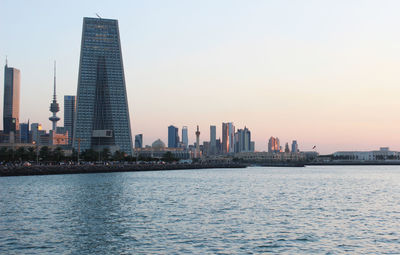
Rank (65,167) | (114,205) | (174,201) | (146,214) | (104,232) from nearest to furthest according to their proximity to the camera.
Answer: (104,232)
(146,214)
(114,205)
(174,201)
(65,167)

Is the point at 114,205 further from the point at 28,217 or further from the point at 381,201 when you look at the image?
the point at 381,201

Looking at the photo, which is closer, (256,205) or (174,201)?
(256,205)

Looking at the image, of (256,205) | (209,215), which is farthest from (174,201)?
(209,215)

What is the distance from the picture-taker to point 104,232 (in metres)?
43.7

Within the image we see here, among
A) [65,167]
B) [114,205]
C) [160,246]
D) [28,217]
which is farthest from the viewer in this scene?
[65,167]

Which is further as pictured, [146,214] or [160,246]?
[146,214]

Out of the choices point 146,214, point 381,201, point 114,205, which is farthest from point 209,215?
point 381,201

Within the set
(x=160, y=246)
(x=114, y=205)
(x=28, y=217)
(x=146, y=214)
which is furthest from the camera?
(x=114, y=205)

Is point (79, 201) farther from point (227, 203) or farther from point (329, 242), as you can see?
point (329, 242)

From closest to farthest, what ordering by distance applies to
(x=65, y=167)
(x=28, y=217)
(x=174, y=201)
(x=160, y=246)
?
(x=160, y=246) < (x=28, y=217) < (x=174, y=201) < (x=65, y=167)

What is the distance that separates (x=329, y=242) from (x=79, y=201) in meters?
40.9

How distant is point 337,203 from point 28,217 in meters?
41.9

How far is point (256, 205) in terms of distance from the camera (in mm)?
65875

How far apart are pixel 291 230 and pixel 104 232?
17160 millimetres
